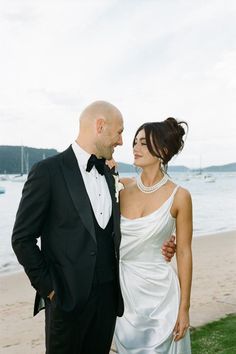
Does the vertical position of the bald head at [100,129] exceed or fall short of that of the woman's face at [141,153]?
it exceeds it

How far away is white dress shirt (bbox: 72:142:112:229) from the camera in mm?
3240

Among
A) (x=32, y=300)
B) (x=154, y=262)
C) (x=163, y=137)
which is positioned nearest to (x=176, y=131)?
(x=163, y=137)

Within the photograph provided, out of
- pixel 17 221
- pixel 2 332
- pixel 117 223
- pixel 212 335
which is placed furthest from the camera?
pixel 2 332

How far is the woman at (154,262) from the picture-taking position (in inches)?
143

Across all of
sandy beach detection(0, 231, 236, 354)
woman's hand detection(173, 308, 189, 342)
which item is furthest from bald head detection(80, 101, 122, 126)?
sandy beach detection(0, 231, 236, 354)

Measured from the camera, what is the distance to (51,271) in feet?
10.2

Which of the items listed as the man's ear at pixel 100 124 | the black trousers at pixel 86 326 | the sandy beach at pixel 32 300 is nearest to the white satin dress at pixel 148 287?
the black trousers at pixel 86 326

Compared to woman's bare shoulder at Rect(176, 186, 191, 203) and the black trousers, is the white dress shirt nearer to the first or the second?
the black trousers

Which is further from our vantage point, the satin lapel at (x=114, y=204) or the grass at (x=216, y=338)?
the grass at (x=216, y=338)

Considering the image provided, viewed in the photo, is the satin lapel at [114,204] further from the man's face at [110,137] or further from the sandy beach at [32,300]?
the sandy beach at [32,300]

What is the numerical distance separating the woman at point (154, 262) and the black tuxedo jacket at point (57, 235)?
67 centimetres

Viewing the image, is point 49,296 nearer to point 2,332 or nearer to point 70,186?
point 70,186

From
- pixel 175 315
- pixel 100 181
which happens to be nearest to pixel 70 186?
pixel 100 181

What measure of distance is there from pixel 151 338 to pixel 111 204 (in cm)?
117
